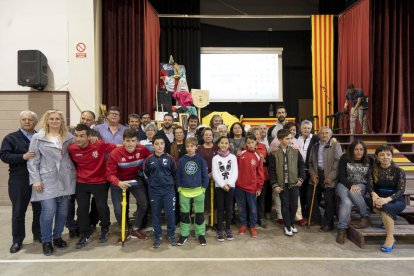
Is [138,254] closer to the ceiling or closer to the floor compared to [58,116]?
closer to the floor

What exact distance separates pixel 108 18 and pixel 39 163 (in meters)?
3.95

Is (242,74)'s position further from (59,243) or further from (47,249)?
(47,249)

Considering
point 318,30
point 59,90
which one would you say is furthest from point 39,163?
point 318,30

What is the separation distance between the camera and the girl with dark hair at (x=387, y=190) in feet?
9.72

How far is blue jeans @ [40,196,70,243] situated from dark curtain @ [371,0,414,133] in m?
6.66

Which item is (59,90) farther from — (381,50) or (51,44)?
(381,50)

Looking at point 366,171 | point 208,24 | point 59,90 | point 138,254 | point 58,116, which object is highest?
point 208,24

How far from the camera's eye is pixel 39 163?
2889 millimetres

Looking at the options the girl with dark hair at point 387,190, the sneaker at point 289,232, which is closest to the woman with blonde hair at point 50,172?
the sneaker at point 289,232

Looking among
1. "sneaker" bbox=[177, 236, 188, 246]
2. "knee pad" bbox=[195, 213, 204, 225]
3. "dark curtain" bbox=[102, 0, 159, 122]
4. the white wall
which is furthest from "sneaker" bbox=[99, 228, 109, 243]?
"dark curtain" bbox=[102, 0, 159, 122]

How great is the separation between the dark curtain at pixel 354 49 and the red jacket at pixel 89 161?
20.0ft

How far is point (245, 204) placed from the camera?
3477mm

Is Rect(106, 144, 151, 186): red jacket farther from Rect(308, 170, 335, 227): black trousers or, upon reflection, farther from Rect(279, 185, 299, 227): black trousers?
Rect(308, 170, 335, 227): black trousers

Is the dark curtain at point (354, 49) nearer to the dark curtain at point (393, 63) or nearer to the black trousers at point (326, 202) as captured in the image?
the dark curtain at point (393, 63)
